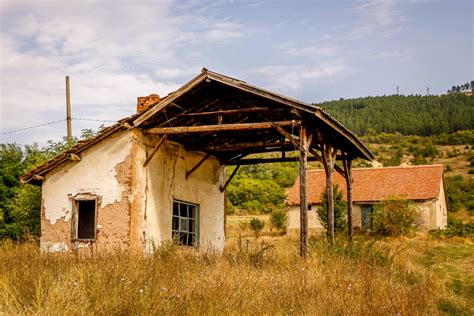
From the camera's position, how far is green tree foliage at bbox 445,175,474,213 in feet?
153

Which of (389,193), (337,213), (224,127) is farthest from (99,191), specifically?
(389,193)

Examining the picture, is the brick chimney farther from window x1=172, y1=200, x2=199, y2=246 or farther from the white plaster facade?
window x1=172, y1=200, x2=199, y2=246

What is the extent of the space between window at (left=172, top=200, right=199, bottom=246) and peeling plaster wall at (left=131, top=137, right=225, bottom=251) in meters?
0.21

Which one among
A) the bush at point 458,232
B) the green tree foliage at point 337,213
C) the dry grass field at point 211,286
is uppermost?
the green tree foliage at point 337,213

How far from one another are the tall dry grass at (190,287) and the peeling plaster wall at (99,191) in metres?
Result: 3.23

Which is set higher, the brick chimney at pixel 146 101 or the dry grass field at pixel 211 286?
the brick chimney at pixel 146 101

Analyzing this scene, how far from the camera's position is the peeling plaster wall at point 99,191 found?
1419cm

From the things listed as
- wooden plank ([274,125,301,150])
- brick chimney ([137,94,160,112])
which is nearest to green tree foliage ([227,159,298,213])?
brick chimney ([137,94,160,112])

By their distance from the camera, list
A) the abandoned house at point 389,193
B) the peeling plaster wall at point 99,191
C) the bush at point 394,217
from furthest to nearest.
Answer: the abandoned house at point 389,193 → the bush at point 394,217 → the peeling plaster wall at point 99,191

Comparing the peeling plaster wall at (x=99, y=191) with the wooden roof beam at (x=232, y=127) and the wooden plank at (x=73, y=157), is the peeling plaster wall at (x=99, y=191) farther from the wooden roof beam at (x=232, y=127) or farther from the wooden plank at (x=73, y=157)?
A: the wooden roof beam at (x=232, y=127)

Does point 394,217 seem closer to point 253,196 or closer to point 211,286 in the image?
point 253,196

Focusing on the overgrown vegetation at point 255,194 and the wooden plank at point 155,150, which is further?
the overgrown vegetation at point 255,194

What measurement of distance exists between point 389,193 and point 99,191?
80.3 feet

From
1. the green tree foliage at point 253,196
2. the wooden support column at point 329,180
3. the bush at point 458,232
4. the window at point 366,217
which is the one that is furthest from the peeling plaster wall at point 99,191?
the green tree foliage at point 253,196
